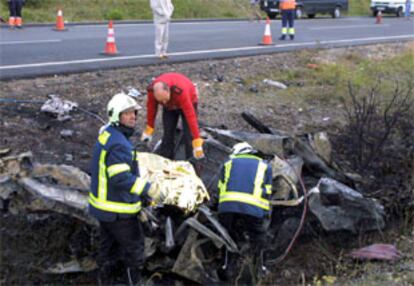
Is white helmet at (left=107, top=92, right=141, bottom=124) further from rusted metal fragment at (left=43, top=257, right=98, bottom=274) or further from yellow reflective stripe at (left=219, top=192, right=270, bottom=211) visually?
rusted metal fragment at (left=43, top=257, right=98, bottom=274)

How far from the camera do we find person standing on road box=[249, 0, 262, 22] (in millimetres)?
26197

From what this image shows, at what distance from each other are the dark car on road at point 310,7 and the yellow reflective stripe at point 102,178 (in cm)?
2327

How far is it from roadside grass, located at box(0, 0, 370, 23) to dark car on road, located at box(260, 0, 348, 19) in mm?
1130

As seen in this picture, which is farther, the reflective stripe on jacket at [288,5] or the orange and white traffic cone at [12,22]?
the orange and white traffic cone at [12,22]

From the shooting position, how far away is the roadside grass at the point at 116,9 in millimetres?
21372

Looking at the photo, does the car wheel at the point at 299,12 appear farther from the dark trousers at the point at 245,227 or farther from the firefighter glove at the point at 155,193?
the firefighter glove at the point at 155,193

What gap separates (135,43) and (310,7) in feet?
48.9

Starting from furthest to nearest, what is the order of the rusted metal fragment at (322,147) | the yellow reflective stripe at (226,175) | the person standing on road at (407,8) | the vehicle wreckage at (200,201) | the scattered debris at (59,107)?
1. the person standing on road at (407,8)
2. the scattered debris at (59,107)
3. the rusted metal fragment at (322,147)
4. the yellow reflective stripe at (226,175)
5. the vehicle wreckage at (200,201)

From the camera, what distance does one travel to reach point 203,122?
8.81 metres

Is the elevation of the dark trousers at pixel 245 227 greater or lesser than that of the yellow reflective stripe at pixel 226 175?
lesser

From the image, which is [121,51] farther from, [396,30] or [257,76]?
[396,30]

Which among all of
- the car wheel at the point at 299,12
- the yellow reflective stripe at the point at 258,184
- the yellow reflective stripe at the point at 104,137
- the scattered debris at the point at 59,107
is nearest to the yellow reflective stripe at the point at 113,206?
the yellow reflective stripe at the point at 104,137

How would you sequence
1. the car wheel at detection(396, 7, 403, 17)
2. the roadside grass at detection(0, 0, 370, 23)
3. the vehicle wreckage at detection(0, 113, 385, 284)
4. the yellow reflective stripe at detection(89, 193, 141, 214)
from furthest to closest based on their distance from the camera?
the car wheel at detection(396, 7, 403, 17) → the roadside grass at detection(0, 0, 370, 23) → the vehicle wreckage at detection(0, 113, 385, 284) → the yellow reflective stripe at detection(89, 193, 141, 214)

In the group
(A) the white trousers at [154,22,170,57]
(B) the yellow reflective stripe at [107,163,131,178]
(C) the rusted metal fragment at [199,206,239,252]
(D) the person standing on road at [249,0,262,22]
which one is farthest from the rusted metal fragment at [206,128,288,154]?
(D) the person standing on road at [249,0,262,22]
